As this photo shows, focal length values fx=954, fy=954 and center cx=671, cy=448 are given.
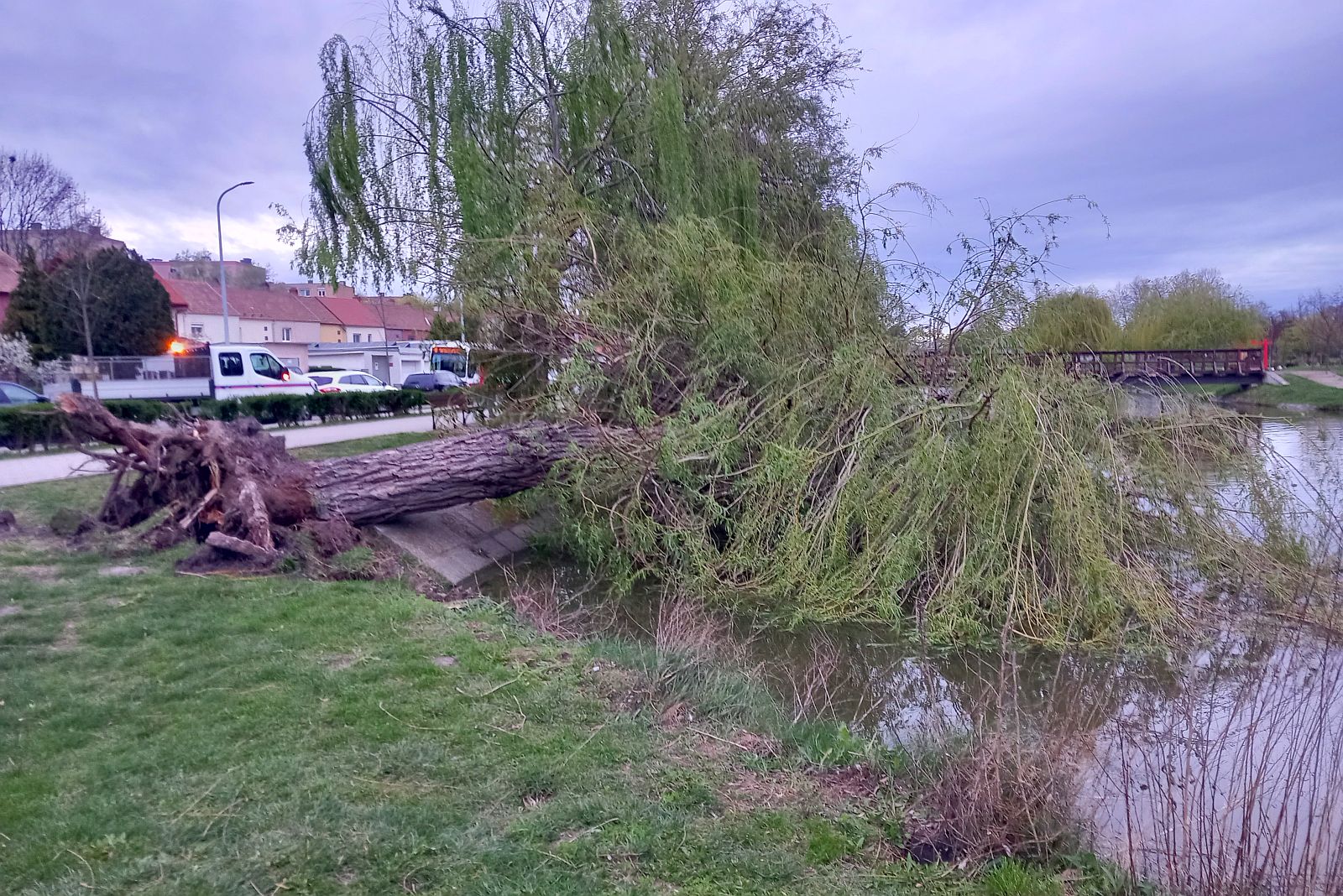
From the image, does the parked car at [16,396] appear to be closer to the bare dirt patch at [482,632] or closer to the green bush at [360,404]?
the green bush at [360,404]

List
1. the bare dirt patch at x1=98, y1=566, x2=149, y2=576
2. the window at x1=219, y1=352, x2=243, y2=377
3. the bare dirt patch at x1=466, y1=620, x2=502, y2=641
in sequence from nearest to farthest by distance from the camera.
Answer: the bare dirt patch at x1=466, y1=620, x2=502, y2=641, the bare dirt patch at x1=98, y1=566, x2=149, y2=576, the window at x1=219, y1=352, x2=243, y2=377

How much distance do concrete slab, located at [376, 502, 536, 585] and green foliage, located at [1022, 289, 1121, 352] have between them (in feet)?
19.3

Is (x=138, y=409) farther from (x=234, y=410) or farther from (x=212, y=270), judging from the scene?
(x=212, y=270)

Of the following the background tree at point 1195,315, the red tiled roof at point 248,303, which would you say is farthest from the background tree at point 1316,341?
the red tiled roof at point 248,303

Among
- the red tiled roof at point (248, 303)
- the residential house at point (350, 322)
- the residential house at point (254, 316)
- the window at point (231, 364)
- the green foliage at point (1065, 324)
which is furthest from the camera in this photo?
the residential house at point (350, 322)

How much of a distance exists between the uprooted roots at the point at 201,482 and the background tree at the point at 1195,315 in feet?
88.7

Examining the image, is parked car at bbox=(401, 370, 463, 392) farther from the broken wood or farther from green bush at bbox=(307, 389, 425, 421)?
the broken wood

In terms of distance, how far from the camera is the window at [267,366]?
26.2 m

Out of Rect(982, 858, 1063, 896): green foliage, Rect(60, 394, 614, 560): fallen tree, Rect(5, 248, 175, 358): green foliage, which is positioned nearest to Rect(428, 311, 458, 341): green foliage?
Rect(60, 394, 614, 560): fallen tree

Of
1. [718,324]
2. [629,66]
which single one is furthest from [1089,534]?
[629,66]

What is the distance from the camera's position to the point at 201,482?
9.05m

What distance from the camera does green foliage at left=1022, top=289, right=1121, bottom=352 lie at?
9336mm

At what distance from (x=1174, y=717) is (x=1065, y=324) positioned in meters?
6.26

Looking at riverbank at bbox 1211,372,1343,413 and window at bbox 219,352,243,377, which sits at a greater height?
window at bbox 219,352,243,377
